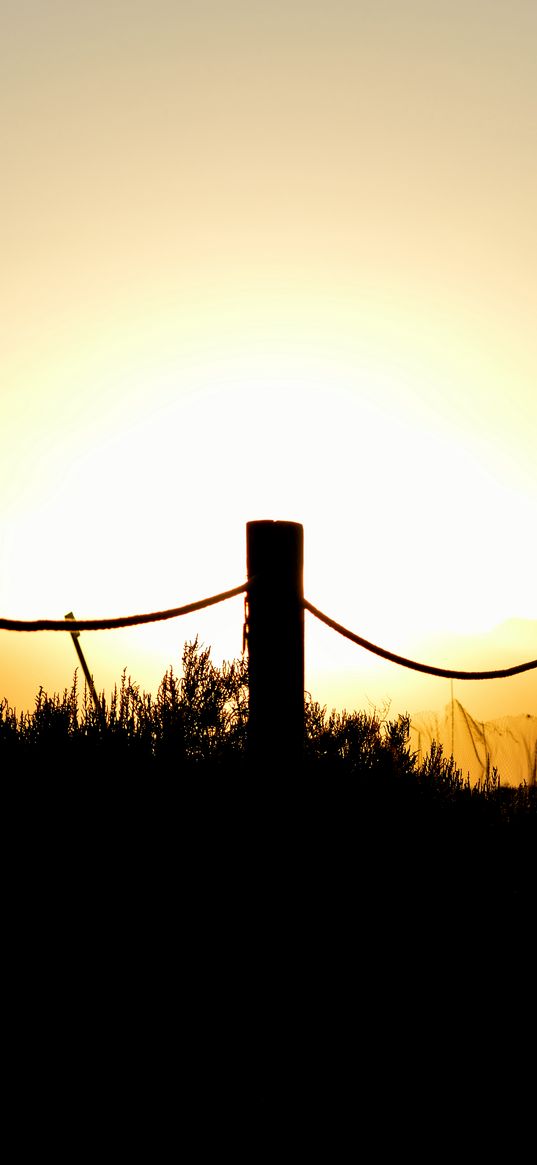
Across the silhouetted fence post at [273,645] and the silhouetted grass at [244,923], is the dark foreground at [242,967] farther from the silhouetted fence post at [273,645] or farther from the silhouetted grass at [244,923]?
the silhouetted fence post at [273,645]

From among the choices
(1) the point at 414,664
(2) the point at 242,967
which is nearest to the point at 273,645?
(1) the point at 414,664

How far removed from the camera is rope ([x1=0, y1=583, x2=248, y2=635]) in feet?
9.99

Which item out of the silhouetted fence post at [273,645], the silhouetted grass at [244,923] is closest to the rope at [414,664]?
the silhouetted fence post at [273,645]

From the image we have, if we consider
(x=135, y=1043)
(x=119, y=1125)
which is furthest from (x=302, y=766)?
(x=119, y=1125)

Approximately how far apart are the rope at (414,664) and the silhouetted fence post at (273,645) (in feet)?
0.42

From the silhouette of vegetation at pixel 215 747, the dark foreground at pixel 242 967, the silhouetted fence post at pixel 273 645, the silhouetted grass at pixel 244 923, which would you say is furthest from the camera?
the silhouette of vegetation at pixel 215 747

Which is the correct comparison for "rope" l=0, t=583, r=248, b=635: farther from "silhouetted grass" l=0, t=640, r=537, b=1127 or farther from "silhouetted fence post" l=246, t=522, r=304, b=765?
"silhouetted grass" l=0, t=640, r=537, b=1127

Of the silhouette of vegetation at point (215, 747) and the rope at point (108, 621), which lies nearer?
the rope at point (108, 621)

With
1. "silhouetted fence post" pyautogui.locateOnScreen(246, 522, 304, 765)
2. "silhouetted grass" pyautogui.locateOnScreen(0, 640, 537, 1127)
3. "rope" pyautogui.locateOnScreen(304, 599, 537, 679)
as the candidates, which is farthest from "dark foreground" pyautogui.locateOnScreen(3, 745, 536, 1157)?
"rope" pyautogui.locateOnScreen(304, 599, 537, 679)

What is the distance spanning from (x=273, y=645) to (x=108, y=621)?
92 centimetres

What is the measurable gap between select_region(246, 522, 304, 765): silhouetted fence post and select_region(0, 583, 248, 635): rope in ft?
0.43

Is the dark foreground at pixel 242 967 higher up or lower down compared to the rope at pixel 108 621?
lower down

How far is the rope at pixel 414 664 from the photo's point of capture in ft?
13.3

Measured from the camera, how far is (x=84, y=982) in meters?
3.21
